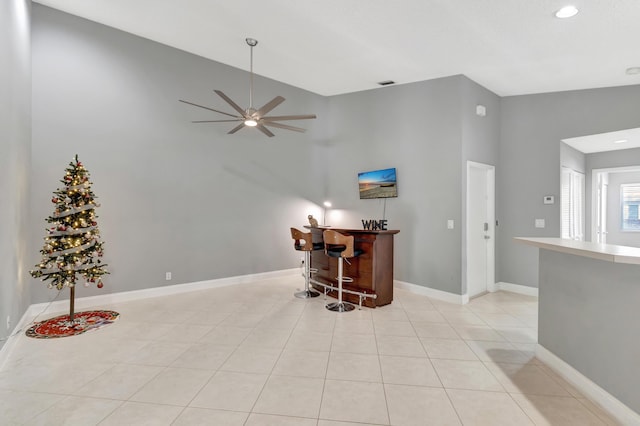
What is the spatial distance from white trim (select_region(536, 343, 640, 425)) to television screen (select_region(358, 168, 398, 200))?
10.6 ft

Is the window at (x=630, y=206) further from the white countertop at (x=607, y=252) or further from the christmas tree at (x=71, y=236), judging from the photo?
the christmas tree at (x=71, y=236)

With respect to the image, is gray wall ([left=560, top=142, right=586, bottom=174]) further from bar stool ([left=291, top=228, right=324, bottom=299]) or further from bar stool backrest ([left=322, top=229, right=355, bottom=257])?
bar stool ([left=291, top=228, right=324, bottom=299])

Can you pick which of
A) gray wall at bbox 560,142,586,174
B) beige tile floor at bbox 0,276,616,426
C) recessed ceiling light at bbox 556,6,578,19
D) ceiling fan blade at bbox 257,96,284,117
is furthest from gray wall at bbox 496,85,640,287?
ceiling fan blade at bbox 257,96,284,117

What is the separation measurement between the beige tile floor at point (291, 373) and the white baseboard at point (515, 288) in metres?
1.34

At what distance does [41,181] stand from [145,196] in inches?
48.0

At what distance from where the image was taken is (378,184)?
568 cm

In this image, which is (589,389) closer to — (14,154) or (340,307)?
(340,307)

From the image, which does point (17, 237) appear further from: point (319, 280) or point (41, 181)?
point (319, 280)

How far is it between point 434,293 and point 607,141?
406 centimetres

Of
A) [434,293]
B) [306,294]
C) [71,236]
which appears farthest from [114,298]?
[434,293]

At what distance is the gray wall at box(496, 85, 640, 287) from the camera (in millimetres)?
4836

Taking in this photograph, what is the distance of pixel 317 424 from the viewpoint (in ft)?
6.44

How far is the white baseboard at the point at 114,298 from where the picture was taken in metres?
3.17

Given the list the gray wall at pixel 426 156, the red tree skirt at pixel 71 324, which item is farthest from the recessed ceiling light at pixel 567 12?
the red tree skirt at pixel 71 324
